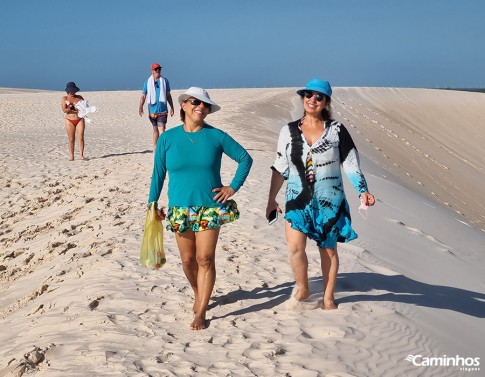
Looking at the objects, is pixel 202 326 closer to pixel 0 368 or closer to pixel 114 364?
pixel 114 364

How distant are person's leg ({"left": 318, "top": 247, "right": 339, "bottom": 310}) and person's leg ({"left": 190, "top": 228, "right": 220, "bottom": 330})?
775mm

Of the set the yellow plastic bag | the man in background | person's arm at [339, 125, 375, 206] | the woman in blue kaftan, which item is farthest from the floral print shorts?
the man in background

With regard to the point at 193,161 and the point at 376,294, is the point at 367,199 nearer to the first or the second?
the point at 193,161

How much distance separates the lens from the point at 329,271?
Result: 5.57 m

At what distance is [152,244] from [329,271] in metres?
1.27

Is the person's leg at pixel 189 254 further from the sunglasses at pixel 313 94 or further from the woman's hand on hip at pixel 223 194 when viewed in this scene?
the sunglasses at pixel 313 94

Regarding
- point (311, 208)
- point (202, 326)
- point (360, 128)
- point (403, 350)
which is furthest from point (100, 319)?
point (360, 128)

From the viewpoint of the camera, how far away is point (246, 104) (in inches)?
1159

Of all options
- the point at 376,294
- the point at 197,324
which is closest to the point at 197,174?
the point at 197,324

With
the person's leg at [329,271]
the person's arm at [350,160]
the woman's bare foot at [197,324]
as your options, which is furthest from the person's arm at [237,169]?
the woman's bare foot at [197,324]

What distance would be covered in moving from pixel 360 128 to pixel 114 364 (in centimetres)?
2451

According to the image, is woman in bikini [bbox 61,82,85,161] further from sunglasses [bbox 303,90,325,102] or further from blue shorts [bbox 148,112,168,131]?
sunglasses [bbox 303,90,325,102]

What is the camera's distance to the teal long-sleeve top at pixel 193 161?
16.8 feet

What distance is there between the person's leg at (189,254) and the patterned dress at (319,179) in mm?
696
